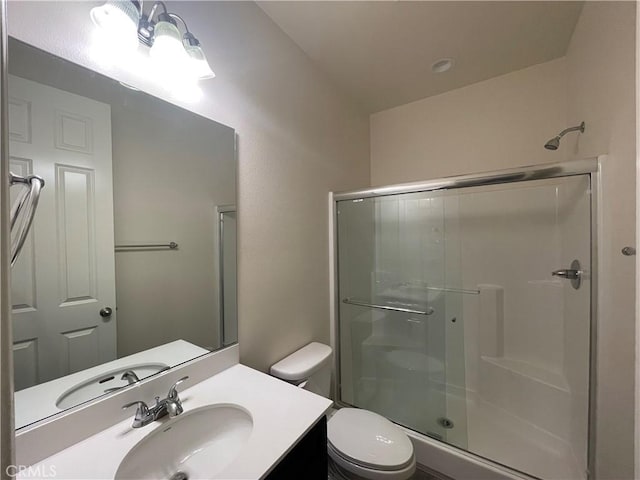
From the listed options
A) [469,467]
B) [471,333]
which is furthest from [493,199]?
[469,467]

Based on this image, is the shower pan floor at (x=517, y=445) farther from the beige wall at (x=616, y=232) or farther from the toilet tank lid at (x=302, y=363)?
the toilet tank lid at (x=302, y=363)

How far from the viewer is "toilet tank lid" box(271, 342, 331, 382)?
1.23m

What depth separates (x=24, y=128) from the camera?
63 cm

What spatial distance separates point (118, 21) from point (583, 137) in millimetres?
2125

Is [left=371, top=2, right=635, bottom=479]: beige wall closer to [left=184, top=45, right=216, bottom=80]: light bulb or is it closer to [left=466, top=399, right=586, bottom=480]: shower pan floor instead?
[left=466, top=399, right=586, bottom=480]: shower pan floor

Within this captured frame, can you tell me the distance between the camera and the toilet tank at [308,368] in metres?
1.24

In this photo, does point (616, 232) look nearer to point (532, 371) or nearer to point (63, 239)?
point (532, 371)

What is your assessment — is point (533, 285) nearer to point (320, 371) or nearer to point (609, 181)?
point (609, 181)

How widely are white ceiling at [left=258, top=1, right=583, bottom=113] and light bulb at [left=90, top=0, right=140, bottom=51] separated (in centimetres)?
78

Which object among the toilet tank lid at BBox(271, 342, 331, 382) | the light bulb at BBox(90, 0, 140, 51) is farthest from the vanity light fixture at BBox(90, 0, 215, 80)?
the toilet tank lid at BBox(271, 342, 331, 382)

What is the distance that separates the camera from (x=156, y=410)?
29.9 inches

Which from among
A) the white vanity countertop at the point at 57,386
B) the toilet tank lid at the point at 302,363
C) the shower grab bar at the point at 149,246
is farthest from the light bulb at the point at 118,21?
the toilet tank lid at the point at 302,363

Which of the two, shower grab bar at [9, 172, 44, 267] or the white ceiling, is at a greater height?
the white ceiling

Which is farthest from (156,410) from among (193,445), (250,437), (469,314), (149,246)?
(469,314)
